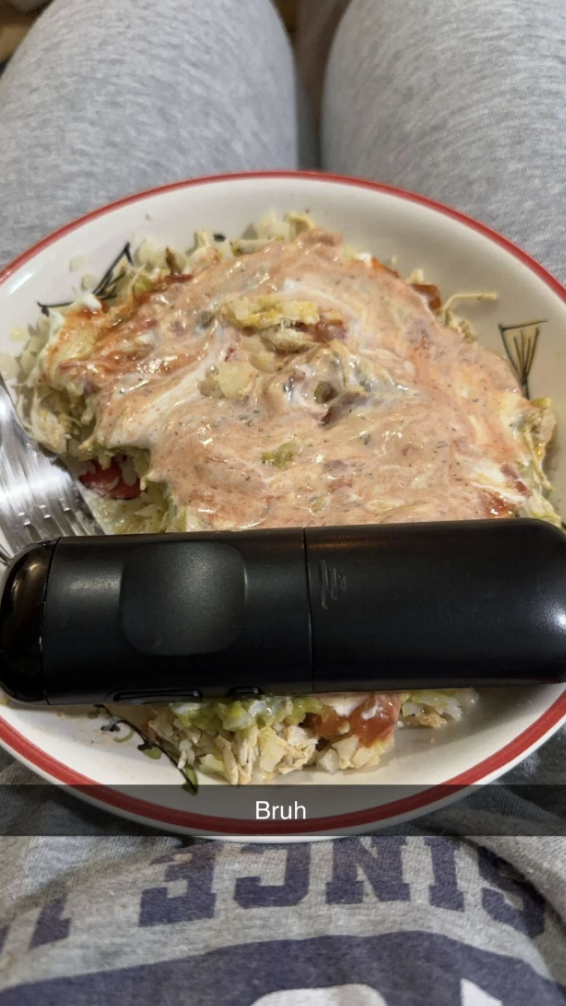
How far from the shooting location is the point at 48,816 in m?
0.63

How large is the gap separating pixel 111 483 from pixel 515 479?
44 cm

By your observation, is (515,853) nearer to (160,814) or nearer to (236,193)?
(160,814)

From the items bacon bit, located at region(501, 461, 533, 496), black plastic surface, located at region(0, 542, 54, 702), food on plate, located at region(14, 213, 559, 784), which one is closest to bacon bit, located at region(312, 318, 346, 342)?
food on plate, located at region(14, 213, 559, 784)

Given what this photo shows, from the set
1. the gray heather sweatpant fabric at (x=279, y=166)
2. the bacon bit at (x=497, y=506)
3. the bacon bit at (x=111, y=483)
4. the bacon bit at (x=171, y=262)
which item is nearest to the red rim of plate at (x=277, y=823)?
the gray heather sweatpant fabric at (x=279, y=166)

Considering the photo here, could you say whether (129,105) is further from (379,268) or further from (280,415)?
(280,415)

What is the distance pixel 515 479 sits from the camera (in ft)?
2.33

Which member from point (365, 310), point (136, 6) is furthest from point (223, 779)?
point (136, 6)

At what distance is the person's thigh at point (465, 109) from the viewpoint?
0.93 metres

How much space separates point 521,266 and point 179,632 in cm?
57

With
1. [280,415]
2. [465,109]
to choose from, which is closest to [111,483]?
[280,415]

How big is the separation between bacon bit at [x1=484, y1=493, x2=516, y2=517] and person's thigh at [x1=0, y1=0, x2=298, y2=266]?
66cm

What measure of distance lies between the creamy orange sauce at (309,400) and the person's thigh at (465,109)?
233mm

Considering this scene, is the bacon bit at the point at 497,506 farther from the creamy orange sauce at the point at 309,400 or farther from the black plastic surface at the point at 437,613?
the black plastic surface at the point at 437,613

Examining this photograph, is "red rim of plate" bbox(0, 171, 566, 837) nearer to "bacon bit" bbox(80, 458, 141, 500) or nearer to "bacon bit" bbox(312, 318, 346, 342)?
"bacon bit" bbox(80, 458, 141, 500)
